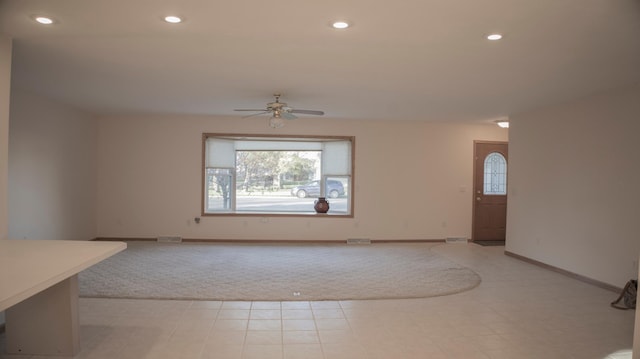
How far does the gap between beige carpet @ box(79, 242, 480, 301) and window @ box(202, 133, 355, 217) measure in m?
1.08

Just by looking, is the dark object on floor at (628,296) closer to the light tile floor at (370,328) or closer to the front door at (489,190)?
the light tile floor at (370,328)

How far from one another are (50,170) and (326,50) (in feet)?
15.5

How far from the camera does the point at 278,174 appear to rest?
778cm

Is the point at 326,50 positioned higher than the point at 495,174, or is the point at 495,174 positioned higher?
the point at 326,50

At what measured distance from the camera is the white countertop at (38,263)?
1782mm

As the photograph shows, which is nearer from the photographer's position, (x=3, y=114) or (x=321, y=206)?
(x=3, y=114)

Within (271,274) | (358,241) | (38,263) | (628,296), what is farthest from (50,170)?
(628,296)

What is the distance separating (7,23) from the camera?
2.74m

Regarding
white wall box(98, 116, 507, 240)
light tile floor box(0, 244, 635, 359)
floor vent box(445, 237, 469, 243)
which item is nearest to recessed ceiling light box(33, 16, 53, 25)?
light tile floor box(0, 244, 635, 359)

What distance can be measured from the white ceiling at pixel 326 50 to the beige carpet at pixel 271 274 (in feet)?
7.75

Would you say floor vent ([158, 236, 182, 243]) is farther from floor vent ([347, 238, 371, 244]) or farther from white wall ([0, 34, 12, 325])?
white wall ([0, 34, 12, 325])

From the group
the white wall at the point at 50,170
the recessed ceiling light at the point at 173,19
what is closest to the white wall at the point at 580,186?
the recessed ceiling light at the point at 173,19

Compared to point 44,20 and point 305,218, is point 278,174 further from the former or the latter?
point 44,20

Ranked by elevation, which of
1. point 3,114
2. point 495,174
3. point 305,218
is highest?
point 3,114
